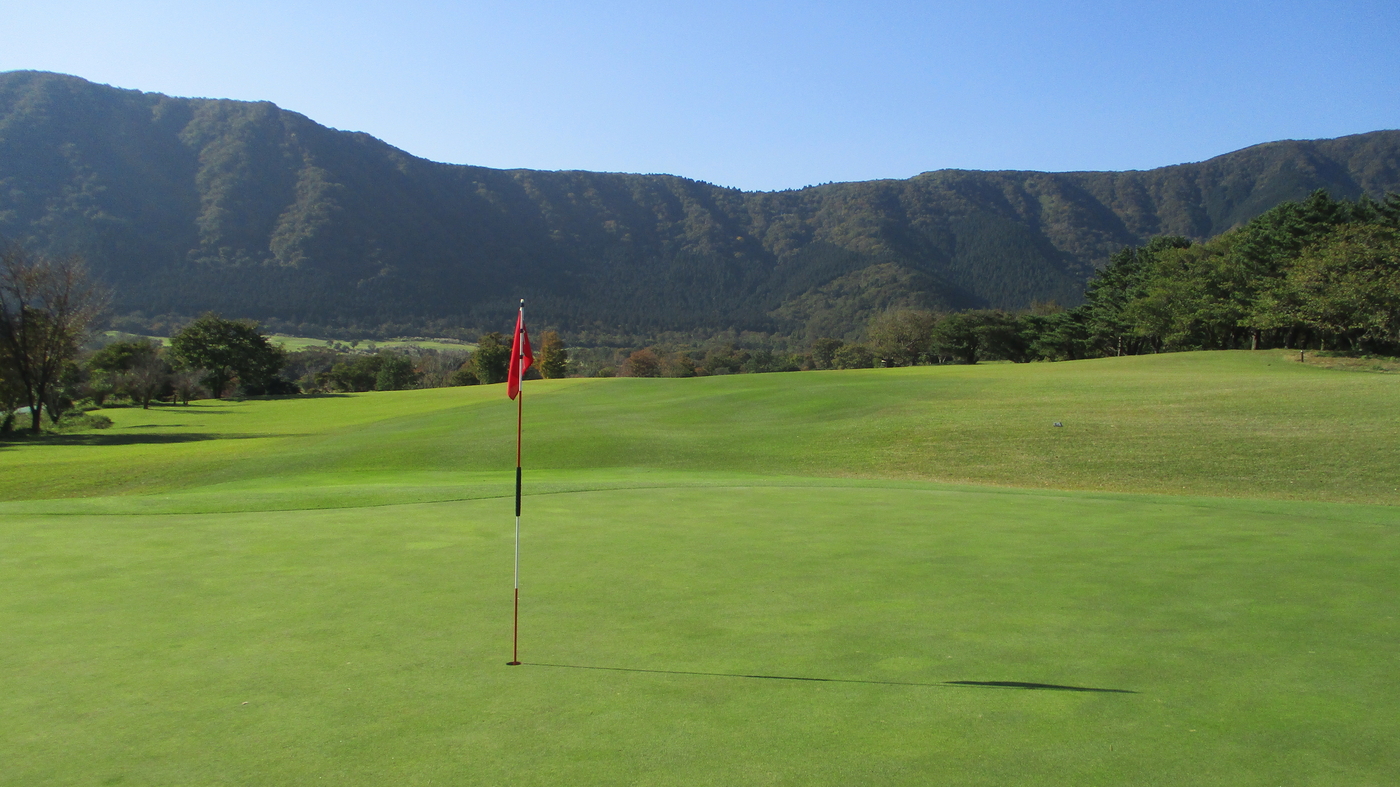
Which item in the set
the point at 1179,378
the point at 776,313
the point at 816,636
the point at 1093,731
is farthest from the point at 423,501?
the point at 776,313

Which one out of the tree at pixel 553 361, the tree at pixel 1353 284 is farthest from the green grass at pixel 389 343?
the tree at pixel 1353 284

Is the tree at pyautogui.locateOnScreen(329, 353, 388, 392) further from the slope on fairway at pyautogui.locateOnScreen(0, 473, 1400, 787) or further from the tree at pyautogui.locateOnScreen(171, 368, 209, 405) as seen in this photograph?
the slope on fairway at pyautogui.locateOnScreen(0, 473, 1400, 787)

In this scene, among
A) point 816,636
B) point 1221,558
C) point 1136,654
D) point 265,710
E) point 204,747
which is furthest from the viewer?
point 1221,558

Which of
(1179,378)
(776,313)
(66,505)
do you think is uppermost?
(776,313)

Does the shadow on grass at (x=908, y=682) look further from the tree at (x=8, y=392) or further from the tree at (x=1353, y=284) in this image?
the tree at (x=1353, y=284)

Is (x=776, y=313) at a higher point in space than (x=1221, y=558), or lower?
higher

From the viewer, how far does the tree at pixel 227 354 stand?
A: 7062 cm

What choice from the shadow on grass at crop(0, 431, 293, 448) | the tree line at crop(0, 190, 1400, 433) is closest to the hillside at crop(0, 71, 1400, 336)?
the tree line at crop(0, 190, 1400, 433)

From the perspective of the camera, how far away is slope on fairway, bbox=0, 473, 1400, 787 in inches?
156

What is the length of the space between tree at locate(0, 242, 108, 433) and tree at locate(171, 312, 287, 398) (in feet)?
105

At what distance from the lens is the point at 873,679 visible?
16.6ft

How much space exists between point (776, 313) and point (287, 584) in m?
180

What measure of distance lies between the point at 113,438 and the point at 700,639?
3910cm

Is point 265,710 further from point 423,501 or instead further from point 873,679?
point 423,501
